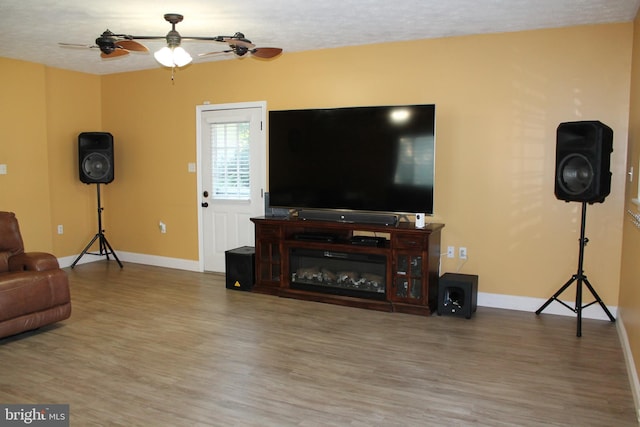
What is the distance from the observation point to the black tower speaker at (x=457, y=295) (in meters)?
4.34

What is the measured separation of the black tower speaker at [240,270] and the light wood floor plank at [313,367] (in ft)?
1.80

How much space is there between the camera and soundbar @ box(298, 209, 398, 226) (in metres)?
4.66

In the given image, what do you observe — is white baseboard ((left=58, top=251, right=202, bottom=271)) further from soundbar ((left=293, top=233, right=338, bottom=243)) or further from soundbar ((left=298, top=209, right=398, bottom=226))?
soundbar ((left=298, top=209, right=398, bottom=226))

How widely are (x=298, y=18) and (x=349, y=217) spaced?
1.91 meters

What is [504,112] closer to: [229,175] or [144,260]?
[229,175]

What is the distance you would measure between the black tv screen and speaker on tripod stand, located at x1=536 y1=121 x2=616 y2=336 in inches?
43.2

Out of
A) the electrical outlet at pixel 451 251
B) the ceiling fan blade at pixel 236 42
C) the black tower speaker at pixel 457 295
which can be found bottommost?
the black tower speaker at pixel 457 295

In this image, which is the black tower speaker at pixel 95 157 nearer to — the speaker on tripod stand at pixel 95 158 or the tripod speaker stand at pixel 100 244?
the speaker on tripod stand at pixel 95 158

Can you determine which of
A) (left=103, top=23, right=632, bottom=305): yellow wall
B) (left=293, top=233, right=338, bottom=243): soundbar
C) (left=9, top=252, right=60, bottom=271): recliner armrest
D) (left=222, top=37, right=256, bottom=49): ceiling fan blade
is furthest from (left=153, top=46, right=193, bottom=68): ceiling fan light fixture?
(left=293, top=233, right=338, bottom=243): soundbar

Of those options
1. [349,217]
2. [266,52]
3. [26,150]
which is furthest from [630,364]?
[26,150]

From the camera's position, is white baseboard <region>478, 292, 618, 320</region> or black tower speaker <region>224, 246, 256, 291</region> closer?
white baseboard <region>478, 292, 618, 320</region>

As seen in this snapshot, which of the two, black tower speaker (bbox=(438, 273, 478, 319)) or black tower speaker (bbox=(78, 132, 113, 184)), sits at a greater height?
black tower speaker (bbox=(78, 132, 113, 184))

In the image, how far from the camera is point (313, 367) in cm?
331

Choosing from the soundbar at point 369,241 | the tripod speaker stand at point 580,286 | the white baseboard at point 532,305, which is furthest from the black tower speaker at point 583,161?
the soundbar at point 369,241
